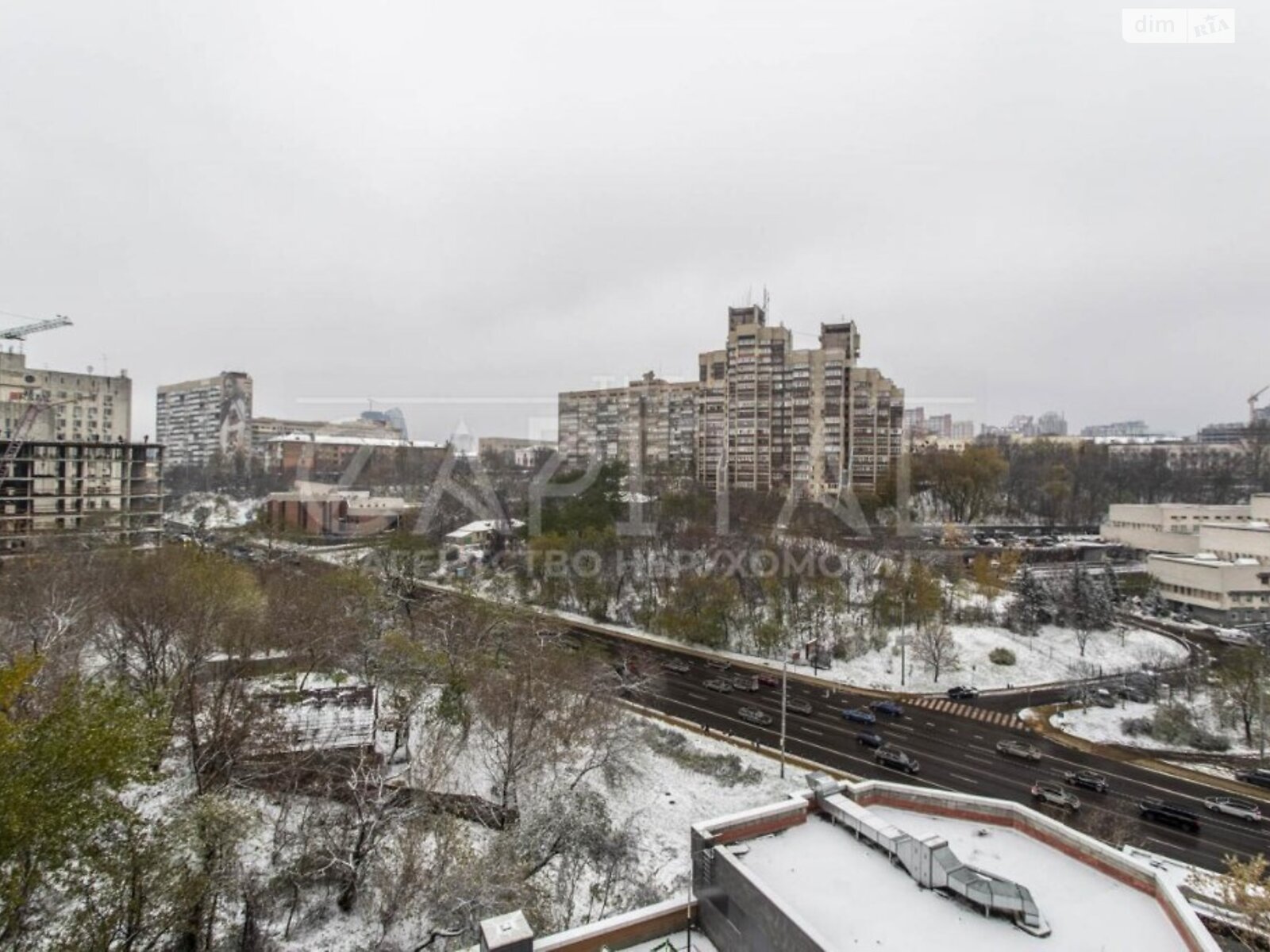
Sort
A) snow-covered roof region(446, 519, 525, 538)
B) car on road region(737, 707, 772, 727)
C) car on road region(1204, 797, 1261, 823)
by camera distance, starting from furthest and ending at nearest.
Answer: snow-covered roof region(446, 519, 525, 538) → car on road region(737, 707, 772, 727) → car on road region(1204, 797, 1261, 823)

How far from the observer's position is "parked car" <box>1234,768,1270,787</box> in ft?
58.7

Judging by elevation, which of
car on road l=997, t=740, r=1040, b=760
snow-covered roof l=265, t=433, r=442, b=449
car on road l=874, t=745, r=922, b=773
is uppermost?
snow-covered roof l=265, t=433, r=442, b=449

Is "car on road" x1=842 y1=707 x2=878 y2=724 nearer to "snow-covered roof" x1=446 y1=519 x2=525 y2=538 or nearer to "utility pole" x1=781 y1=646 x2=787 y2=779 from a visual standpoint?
"utility pole" x1=781 y1=646 x2=787 y2=779

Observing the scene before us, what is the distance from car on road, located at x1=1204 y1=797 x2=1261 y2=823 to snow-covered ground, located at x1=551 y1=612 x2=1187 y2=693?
9.10 meters

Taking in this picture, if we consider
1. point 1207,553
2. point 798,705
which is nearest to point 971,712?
point 798,705

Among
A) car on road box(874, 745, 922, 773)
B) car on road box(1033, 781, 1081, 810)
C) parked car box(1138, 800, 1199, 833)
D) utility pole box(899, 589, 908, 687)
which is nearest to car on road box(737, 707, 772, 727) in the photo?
car on road box(874, 745, 922, 773)

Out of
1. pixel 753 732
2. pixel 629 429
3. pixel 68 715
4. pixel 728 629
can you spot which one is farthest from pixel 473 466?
pixel 68 715

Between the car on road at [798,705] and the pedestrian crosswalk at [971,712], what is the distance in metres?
4.36

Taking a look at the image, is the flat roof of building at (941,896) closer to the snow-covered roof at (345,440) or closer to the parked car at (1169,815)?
the parked car at (1169,815)

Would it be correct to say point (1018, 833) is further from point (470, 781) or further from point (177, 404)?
point (177, 404)

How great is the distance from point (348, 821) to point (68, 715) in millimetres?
7009

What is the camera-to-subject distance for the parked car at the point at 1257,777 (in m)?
17.9

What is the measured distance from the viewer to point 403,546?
102ft

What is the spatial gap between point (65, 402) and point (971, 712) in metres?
50.9
